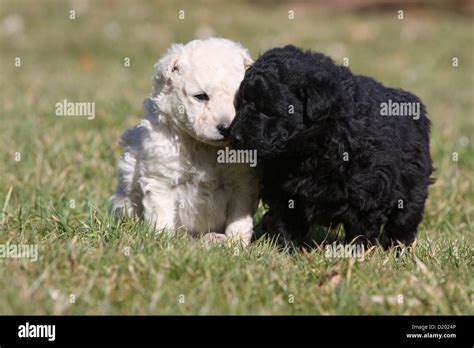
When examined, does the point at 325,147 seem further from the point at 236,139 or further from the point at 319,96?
the point at 236,139

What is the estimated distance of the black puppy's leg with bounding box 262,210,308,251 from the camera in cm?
507

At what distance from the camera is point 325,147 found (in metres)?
4.78

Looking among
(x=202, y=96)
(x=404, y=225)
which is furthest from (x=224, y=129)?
(x=404, y=225)

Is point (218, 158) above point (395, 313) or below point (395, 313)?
above

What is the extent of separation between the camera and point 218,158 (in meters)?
5.14

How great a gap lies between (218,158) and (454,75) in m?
11.0

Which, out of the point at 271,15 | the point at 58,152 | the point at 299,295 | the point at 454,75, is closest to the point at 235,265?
the point at 299,295

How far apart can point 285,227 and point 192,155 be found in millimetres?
811

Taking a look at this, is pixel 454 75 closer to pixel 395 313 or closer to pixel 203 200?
pixel 203 200

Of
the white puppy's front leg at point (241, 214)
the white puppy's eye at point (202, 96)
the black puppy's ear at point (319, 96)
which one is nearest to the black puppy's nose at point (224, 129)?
the white puppy's eye at point (202, 96)

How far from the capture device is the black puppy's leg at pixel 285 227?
5.07 m

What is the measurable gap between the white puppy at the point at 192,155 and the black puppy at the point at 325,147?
18cm

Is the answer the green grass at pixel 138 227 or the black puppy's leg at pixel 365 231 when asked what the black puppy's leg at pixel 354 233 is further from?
the green grass at pixel 138 227
